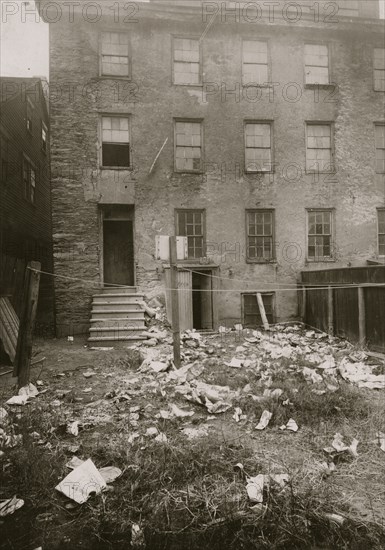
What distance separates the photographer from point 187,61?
15062 mm

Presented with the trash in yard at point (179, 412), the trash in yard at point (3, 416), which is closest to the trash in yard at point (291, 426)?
the trash in yard at point (179, 412)

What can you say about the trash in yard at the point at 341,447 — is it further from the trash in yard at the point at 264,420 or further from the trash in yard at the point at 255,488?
the trash in yard at the point at 255,488

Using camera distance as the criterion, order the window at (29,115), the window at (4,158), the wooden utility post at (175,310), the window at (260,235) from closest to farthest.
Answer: the wooden utility post at (175,310) < the window at (260,235) < the window at (4,158) < the window at (29,115)

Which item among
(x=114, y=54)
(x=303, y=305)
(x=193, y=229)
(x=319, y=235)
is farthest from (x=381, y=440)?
(x=114, y=54)

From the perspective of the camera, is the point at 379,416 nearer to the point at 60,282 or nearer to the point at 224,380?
the point at 224,380

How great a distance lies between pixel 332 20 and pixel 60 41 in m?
9.65

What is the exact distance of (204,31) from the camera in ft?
49.2

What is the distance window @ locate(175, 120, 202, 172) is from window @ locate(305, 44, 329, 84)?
4.66 meters

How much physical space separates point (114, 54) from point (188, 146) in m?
4.00

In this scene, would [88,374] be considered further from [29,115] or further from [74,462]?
[29,115]

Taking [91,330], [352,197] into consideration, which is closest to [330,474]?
[91,330]

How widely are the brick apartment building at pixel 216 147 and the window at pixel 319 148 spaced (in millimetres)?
49

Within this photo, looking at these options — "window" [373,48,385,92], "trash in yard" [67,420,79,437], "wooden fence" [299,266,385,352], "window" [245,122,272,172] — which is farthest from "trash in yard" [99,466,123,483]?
"window" [373,48,385,92]

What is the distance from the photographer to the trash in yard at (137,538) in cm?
322
